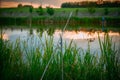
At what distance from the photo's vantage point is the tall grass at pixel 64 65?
8.09ft

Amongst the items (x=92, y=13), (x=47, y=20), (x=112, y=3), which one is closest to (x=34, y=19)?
(x=47, y=20)

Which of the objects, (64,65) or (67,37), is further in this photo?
(67,37)

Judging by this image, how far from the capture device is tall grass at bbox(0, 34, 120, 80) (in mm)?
2466

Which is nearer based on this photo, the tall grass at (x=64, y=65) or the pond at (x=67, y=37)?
the tall grass at (x=64, y=65)

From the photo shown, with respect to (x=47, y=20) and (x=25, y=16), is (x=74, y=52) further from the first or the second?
(x=25, y=16)

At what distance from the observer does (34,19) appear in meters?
24.7

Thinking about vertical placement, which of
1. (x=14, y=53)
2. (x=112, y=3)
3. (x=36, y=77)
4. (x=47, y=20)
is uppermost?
(x=112, y=3)

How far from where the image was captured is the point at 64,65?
8.45 ft

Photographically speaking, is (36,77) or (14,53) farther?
(14,53)

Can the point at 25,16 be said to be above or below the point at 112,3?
below

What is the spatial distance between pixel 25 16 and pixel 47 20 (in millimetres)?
3514

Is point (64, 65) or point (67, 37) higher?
point (64, 65)

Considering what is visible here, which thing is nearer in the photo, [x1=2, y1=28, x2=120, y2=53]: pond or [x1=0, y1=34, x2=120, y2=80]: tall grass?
[x1=0, y1=34, x2=120, y2=80]: tall grass

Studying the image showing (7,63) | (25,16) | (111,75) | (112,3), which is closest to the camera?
(111,75)
